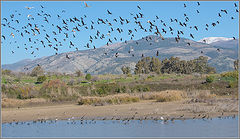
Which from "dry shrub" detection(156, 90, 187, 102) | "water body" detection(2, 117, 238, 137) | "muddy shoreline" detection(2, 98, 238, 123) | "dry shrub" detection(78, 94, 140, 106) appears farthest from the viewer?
"dry shrub" detection(78, 94, 140, 106)

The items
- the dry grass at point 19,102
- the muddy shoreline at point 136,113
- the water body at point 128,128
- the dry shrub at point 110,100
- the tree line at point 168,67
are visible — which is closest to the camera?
the water body at point 128,128

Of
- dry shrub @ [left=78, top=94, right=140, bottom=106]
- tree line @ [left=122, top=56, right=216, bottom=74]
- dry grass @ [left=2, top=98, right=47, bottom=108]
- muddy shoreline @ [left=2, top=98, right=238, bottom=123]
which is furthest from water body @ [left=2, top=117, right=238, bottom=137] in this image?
Result: tree line @ [left=122, top=56, right=216, bottom=74]

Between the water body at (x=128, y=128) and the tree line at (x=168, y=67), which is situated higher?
the tree line at (x=168, y=67)

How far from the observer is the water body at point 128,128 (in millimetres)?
22656

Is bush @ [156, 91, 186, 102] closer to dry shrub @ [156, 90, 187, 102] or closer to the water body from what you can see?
dry shrub @ [156, 90, 187, 102]

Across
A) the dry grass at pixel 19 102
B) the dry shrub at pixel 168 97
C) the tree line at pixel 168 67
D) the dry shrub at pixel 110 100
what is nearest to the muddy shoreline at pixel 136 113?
the dry shrub at pixel 168 97

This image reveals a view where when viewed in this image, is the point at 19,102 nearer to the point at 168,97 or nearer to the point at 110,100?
the point at 110,100

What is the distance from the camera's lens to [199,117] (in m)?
28.5

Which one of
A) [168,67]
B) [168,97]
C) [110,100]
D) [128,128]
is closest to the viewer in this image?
[128,128]

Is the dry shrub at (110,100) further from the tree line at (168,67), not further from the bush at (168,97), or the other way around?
the tree line at (168,67)

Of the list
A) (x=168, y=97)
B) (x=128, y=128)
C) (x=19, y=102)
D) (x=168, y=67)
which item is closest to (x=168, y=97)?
(x=168, y=97)

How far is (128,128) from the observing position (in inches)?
990

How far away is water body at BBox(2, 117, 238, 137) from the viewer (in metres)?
22.7

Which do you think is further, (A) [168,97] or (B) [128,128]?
(A) [168,97]
